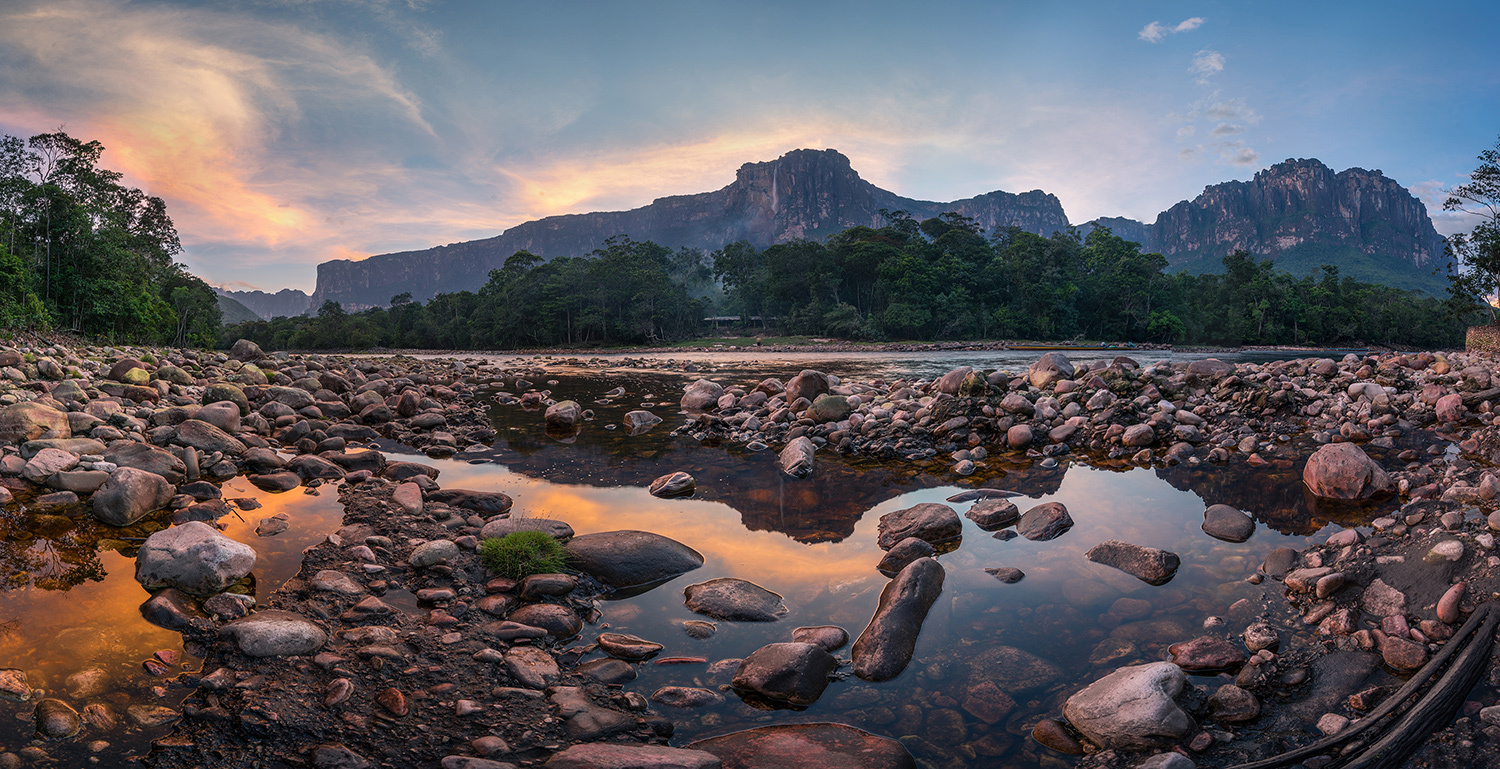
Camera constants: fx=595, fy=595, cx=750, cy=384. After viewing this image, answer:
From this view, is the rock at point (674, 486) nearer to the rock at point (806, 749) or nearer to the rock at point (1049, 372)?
the rock at point (806, 749)

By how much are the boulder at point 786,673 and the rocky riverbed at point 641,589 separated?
14mm

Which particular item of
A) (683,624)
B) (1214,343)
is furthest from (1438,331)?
(683,624)

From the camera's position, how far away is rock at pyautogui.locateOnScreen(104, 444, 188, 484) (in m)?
6.45

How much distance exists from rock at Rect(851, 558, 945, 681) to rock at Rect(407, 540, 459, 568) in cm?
340

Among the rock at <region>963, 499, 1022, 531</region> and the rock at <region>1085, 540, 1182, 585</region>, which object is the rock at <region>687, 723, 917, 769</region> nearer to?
the rock at <region>1085, 540, 1182, 585</region>

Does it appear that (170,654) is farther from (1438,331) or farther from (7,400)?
(1438,331)

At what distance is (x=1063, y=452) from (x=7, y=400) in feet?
49.2

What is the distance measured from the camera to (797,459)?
884 centimetres

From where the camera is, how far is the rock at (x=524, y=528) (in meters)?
5.52

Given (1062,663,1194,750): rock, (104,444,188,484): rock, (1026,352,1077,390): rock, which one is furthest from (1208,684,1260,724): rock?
(1026,352,1077,390): rock

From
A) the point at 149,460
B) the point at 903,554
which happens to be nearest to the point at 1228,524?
the point at 903,554

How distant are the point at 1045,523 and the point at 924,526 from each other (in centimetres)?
129

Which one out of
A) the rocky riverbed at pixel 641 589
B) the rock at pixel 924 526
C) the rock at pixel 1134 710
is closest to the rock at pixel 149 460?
the rocky riverbed at pixel 641 589

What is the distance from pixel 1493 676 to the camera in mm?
3027
